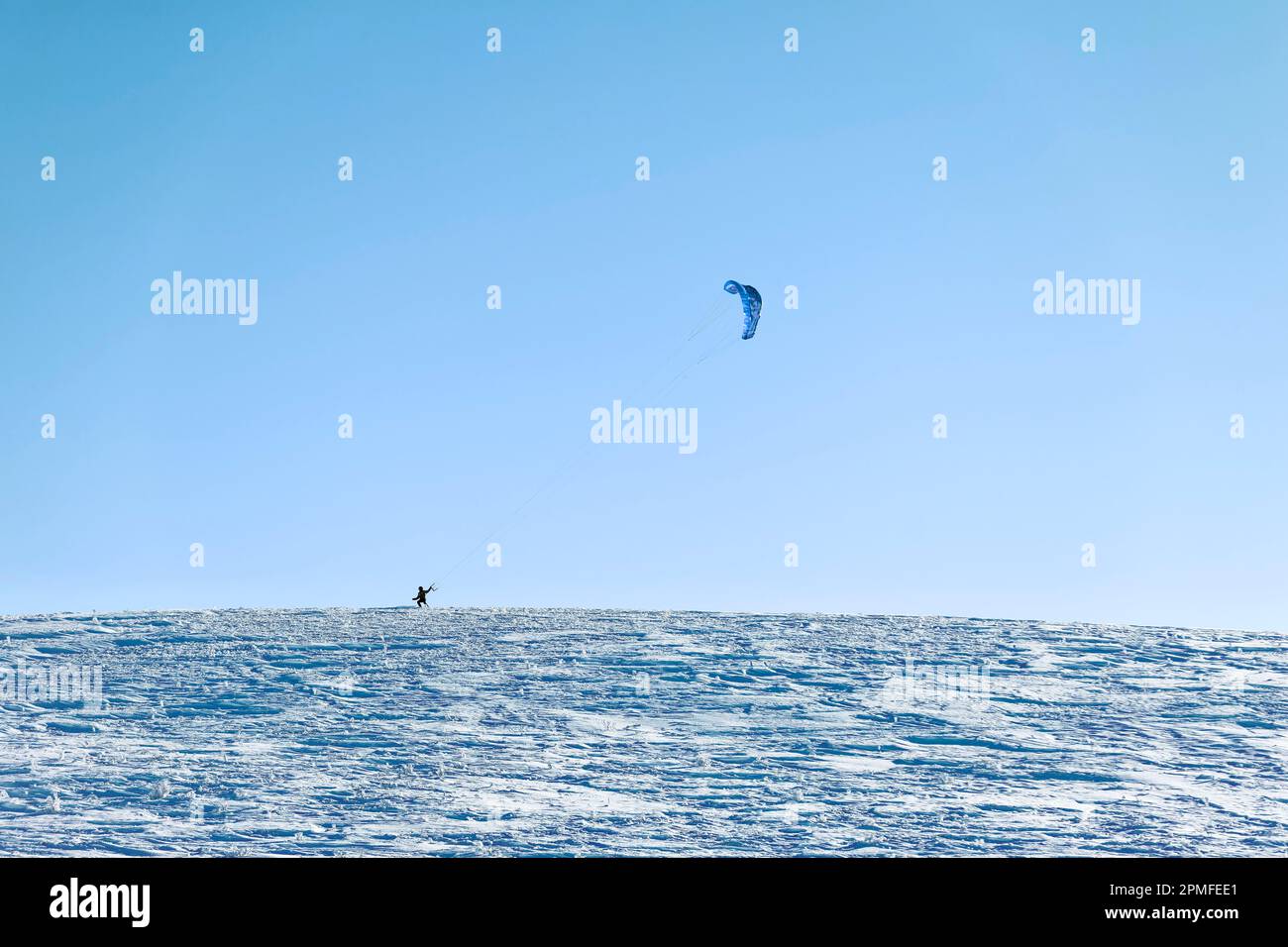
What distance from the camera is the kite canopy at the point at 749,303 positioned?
91.5 ft

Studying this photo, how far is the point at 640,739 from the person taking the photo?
672 inches

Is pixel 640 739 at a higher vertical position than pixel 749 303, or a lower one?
lower

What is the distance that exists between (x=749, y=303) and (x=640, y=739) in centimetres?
1360

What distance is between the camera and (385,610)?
92.2ft

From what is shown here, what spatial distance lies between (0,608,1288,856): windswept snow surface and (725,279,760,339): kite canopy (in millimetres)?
6461

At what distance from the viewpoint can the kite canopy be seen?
2788 centimetres

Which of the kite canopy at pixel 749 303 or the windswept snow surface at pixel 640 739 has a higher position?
the kite canopy at pixel 749 303

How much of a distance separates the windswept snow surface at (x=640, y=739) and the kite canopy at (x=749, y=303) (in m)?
6.46

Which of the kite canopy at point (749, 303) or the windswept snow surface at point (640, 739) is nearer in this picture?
the windswept snow surface at point (640, 739)

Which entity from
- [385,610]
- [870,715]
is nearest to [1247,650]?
[870,715]

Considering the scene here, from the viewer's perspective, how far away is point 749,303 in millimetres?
28250

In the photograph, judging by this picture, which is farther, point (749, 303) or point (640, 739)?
point (749, 303)
